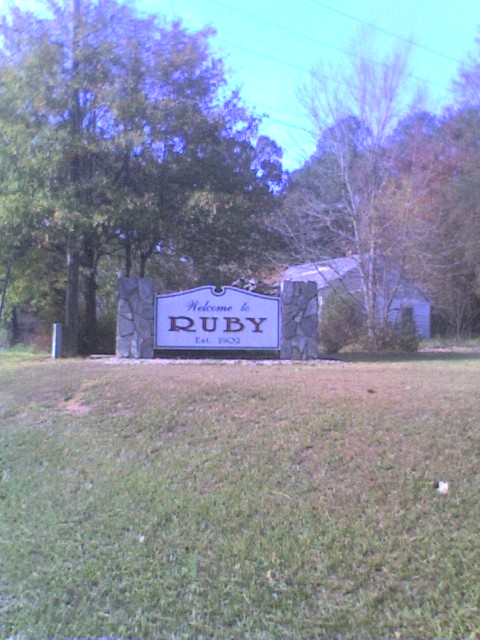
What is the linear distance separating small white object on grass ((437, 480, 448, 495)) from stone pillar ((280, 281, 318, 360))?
748 centimetres

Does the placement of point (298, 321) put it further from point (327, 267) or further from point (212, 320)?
point (327, 267)

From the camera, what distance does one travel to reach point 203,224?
15.0 metres

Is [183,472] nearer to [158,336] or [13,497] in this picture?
[13,497]

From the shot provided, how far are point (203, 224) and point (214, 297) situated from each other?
11.4 feet

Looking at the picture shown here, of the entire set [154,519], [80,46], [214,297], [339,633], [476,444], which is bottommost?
[339,633]

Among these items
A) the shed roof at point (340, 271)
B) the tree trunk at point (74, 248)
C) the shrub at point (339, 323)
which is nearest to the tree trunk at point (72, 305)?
the tree trunk at point (74, 248)

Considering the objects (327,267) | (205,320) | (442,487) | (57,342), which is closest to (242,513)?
(442,487)

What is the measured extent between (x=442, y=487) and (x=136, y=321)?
833 cm

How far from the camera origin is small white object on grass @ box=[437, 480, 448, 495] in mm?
4753

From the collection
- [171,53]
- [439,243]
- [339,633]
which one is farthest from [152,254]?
[339,633]

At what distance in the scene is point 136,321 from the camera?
12.1 metres

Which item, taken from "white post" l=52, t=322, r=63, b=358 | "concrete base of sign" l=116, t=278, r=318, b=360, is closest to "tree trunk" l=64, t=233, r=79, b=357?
"white post" l=52, t=322, r=63, b=358

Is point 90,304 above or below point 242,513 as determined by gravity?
above

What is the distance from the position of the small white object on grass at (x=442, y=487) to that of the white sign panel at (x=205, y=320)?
746cm
